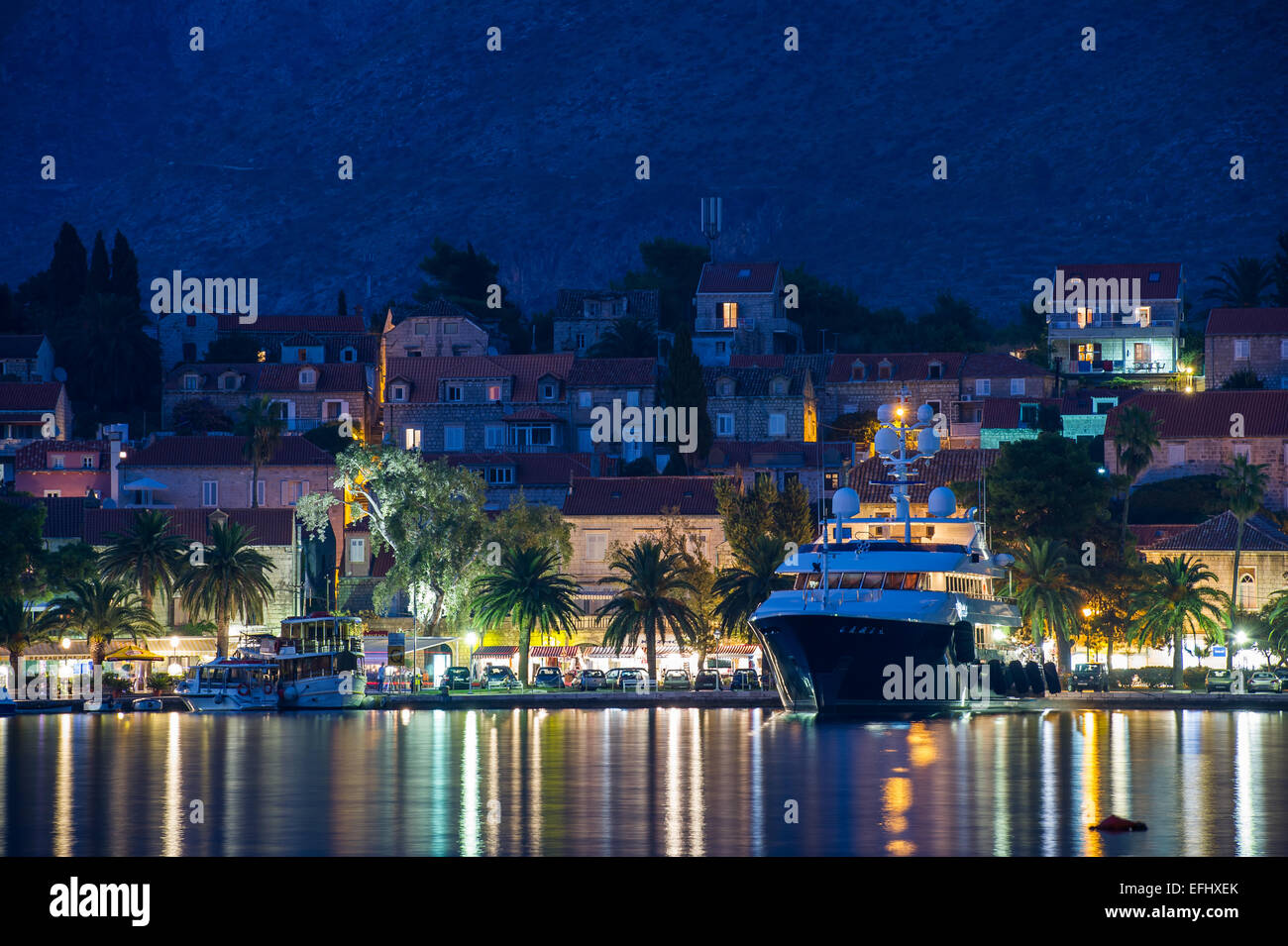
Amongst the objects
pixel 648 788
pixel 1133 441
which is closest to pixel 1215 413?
pixel 1133 441

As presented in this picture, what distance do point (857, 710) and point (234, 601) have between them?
34.2 meters

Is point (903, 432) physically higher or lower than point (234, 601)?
higher

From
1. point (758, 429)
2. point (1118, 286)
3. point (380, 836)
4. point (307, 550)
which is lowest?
point (380, 836)

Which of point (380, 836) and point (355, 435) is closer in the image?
point (380, 836)

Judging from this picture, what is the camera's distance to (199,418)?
142875mm

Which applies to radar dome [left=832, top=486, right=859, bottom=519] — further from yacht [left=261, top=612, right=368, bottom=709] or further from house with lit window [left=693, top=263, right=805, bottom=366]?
house with lit window [left=693, top=263, right=805, bottom=366]

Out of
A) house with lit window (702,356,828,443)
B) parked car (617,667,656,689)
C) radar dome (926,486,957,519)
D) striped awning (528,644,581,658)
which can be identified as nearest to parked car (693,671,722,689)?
parked car (617,667,656,689)

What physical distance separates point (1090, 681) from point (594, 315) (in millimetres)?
66945

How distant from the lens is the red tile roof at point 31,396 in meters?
141

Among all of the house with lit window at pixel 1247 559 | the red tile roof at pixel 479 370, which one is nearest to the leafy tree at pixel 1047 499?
the house with lit window at pixel 1247 559

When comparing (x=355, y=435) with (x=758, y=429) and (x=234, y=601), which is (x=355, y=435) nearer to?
(x=758, y=429)

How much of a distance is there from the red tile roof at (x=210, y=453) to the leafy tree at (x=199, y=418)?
10.1 m
